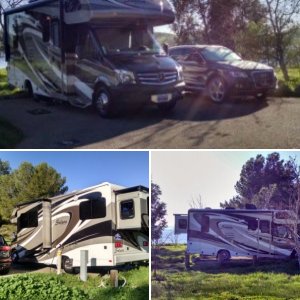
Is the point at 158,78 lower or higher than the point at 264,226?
higher

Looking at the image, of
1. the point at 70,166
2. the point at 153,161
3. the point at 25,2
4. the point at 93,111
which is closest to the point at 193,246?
the point at 153,161

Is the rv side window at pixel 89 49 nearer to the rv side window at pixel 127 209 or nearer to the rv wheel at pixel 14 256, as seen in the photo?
the rv side window at pixel 127 209

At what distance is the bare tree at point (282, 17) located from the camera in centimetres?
454

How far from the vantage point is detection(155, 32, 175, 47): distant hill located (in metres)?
4.83

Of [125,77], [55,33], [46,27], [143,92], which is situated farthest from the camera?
[46,27]

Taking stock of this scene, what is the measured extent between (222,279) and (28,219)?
6.31ft

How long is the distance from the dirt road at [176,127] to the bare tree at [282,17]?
58 cm

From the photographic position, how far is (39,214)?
511 cm

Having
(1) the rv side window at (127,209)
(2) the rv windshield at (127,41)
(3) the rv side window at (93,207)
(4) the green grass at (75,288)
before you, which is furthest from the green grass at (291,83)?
(4) the green grass at (75,288)

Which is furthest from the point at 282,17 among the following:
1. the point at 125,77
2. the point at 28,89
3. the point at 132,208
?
the point at 28,89

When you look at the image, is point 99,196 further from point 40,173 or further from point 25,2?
point 25,2

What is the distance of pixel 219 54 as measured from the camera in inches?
201

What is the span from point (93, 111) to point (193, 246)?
5.26 ft

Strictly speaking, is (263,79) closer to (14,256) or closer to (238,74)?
(238,74)
